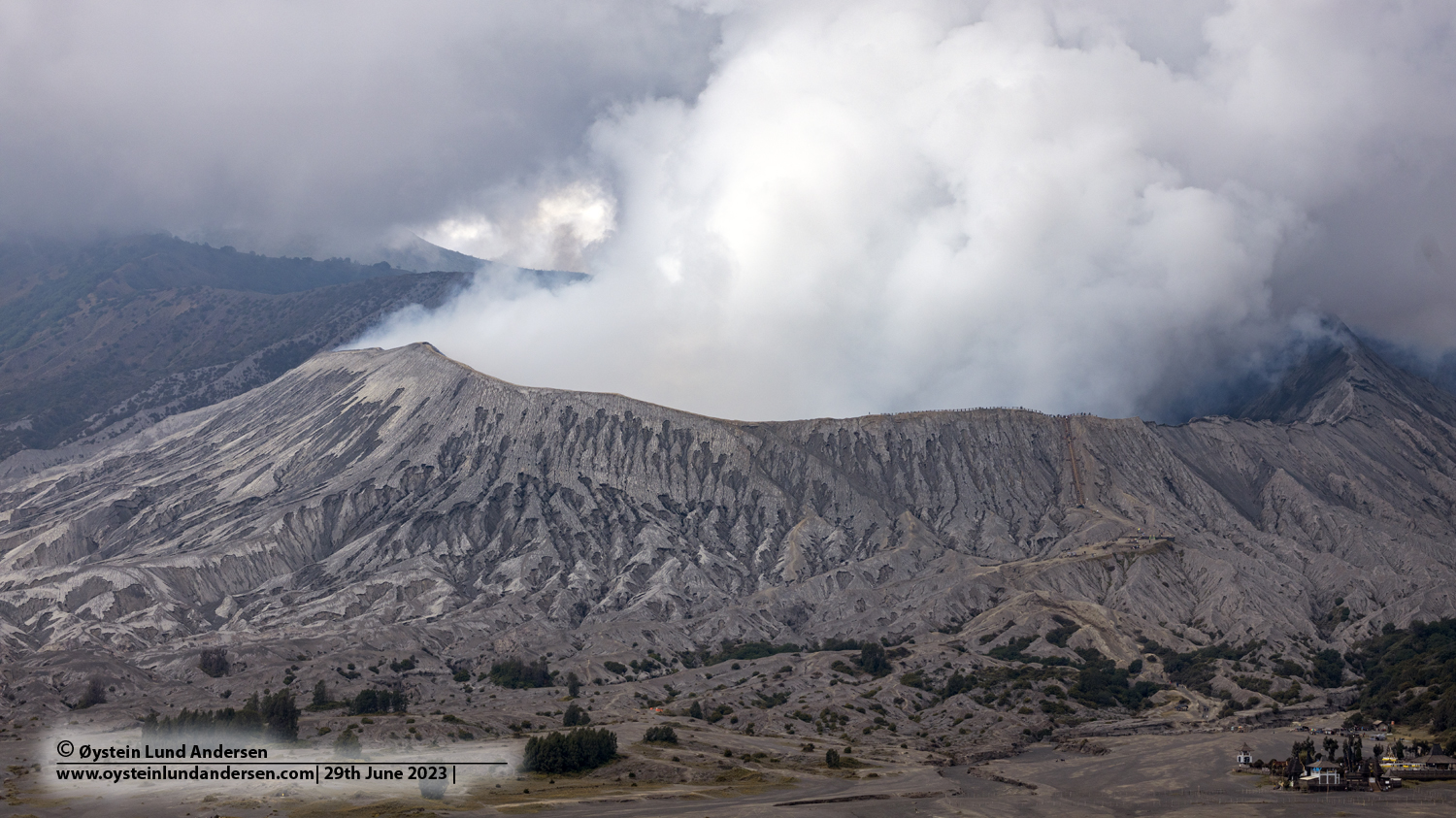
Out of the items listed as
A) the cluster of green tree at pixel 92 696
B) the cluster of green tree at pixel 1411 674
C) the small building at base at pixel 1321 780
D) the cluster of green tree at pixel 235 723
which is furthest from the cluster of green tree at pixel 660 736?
the cluster of green tree at pixel 1411 674

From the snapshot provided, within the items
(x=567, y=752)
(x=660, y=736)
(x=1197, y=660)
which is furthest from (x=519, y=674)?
(x=1197, y=660)

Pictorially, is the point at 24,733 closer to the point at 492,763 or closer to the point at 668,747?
the point at 492,763

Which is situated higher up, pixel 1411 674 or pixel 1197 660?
pixel 1197 660

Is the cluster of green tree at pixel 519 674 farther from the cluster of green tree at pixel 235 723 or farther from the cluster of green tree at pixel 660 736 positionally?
the cluster of green tree at pixel 235 723

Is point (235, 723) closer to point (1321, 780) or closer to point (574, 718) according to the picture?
point (574, 718)

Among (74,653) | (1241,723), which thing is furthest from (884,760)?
(74,653)

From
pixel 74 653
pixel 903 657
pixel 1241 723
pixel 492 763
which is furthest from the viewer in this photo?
pixel 903 657

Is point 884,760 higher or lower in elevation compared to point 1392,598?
lower
